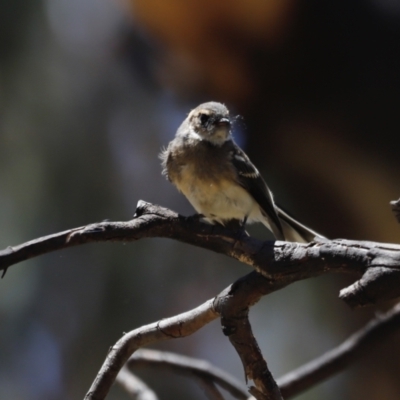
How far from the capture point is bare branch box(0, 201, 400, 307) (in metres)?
0.72

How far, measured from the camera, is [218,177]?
1.54 meters

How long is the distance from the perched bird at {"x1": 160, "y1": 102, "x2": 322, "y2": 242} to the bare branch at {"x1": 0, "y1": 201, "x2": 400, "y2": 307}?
1.52ft

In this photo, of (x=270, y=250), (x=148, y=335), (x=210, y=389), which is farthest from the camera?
(x=210, y=389)

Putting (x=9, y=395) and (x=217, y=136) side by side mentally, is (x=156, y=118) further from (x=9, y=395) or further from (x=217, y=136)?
(x=9, y=395)

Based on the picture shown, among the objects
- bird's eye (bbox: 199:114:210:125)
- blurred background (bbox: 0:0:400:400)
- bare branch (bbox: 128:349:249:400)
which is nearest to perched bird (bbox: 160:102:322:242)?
bird's eye (bbox: 199:114:210:125)

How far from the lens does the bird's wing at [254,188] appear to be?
5.23 feet

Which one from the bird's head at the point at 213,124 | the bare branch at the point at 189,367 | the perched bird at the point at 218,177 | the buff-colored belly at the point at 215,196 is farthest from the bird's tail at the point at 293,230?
the bare branch at the point at 189,367

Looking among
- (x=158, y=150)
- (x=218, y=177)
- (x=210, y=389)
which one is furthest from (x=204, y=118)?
(x=210, y=389)

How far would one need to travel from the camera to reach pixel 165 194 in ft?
7.55

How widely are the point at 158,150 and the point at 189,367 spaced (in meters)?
1.00

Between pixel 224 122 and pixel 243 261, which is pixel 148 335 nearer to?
pixel 243 261

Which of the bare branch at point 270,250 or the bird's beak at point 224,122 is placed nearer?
the bare branch at point 270,250

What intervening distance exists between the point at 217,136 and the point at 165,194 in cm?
74

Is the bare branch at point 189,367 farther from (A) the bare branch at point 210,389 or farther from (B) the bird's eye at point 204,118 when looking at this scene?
(B) the bird's eye at point 204,118
